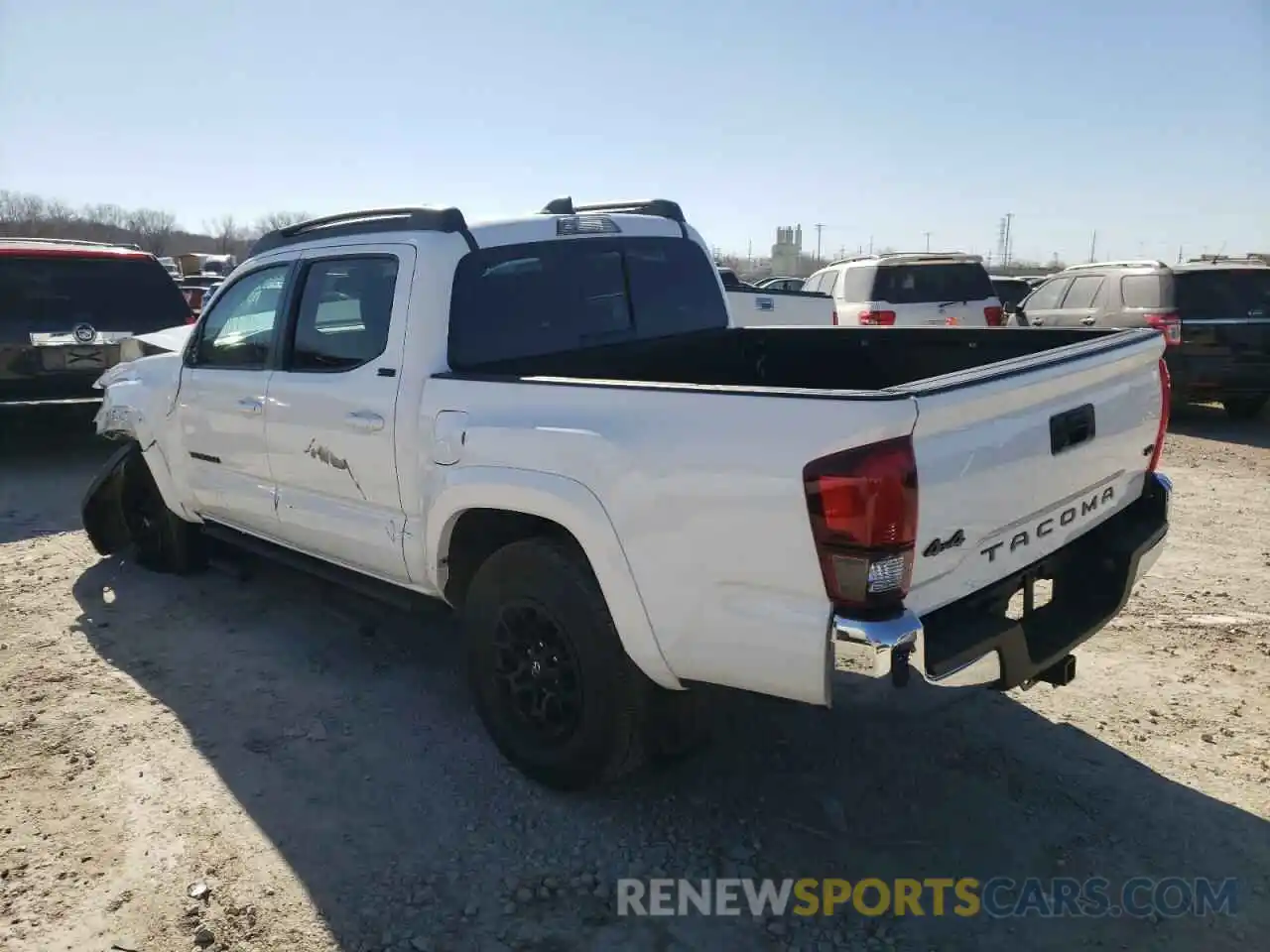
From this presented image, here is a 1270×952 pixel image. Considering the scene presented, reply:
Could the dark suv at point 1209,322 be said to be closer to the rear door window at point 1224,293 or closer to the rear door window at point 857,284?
the rear door window at point 1224,293

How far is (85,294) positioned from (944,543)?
831 centimetres

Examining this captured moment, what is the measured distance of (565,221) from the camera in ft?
13.0

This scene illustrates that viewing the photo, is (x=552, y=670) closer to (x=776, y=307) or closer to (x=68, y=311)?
(x=776, y=307)

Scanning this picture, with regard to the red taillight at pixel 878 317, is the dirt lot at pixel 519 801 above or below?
below

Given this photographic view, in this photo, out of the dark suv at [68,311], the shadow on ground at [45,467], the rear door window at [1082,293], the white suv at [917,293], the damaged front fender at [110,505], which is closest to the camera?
the damaged front fender at [110,505]

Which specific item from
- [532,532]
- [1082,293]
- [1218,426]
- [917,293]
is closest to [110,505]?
[532,532]

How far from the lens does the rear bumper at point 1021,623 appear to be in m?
2.35

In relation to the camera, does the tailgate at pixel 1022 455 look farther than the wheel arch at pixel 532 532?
No

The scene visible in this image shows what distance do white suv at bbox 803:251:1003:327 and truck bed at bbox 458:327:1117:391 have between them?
7.49 metres

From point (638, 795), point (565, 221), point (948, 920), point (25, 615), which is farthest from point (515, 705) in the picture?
point (25, 615)

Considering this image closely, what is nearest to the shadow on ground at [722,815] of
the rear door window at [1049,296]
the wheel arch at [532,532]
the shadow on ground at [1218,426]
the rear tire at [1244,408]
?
the wheel arch at [532,532]

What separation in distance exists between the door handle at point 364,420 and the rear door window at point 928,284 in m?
9.33

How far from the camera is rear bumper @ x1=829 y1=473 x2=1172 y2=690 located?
2350 millimetres

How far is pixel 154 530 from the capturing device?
226 inches
